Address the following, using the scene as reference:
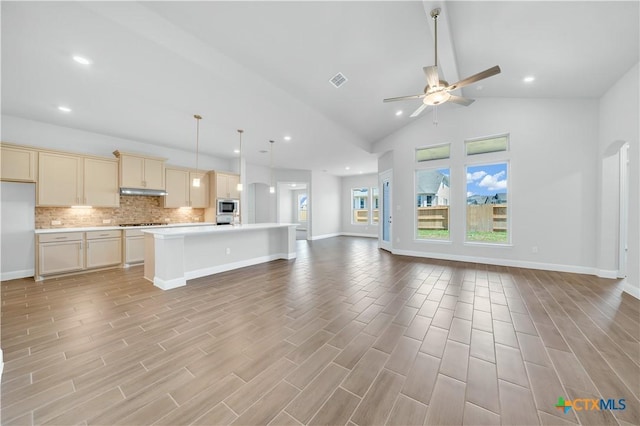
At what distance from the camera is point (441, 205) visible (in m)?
5.92

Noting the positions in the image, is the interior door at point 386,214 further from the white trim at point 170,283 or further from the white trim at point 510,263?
the white trim at point 170,283

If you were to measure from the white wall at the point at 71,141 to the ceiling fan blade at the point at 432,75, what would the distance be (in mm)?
6264

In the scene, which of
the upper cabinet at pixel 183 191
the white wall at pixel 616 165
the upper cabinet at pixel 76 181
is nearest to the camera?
the white wall at pixel 616 165

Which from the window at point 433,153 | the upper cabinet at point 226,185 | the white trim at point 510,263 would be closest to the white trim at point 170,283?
the upper cabinet at point 226,185

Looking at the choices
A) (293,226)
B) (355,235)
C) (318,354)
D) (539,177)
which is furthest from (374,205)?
(318,354)

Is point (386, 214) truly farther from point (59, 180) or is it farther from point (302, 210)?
point (59, 180)

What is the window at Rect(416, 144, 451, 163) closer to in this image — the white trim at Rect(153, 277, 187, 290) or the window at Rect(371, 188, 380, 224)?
the window at Rect(371, 188, 380, 224)

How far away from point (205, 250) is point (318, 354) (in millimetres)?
3186

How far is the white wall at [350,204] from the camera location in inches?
402

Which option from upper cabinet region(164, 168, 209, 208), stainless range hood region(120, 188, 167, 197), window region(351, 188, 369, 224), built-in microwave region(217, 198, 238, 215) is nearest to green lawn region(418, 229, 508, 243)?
window region(351, 188, 369, 224)

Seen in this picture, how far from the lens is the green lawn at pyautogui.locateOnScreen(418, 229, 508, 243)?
514 centimetres

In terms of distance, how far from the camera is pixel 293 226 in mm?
5766

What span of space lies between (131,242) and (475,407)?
631 cm

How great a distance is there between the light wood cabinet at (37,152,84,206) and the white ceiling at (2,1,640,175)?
73cm
